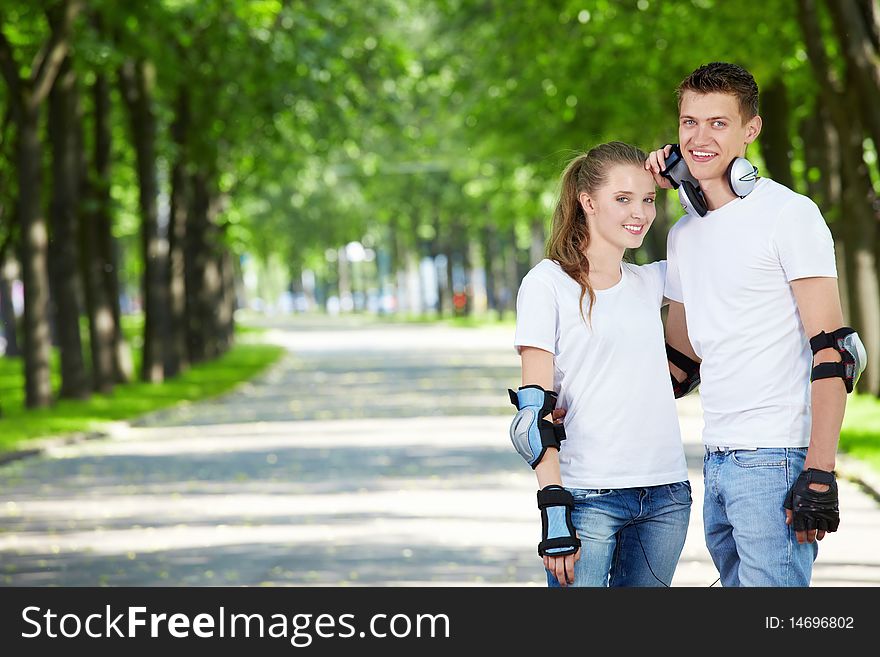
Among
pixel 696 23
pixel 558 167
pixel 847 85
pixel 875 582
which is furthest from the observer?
pixel 696 23

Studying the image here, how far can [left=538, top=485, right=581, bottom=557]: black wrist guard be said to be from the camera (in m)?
4.07

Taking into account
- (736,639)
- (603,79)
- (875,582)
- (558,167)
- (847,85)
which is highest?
(603,79)

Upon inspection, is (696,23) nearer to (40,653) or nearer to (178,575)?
(178,575)

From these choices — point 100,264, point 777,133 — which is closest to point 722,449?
point 777,133

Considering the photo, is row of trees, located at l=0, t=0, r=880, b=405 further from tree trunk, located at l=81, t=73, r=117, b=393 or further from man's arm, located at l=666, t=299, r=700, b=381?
man's arm, located at l=666, t=299, r=700, b=381

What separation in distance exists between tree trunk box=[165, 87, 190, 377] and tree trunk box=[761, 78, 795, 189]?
11.7m

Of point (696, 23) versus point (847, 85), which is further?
point (696, 23)

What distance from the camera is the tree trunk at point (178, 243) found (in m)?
31.3

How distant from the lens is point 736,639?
3.75 metres

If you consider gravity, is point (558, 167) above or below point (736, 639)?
above

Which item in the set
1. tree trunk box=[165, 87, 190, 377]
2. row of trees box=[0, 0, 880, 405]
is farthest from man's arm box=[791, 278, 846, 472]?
tree trunk box=[165, 87, 190, 377]

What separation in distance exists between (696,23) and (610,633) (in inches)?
797

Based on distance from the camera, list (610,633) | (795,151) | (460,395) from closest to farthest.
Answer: (610,633), (460,395), (795,151)

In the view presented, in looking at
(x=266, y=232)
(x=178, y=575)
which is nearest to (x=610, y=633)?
(x=178, y=575)
